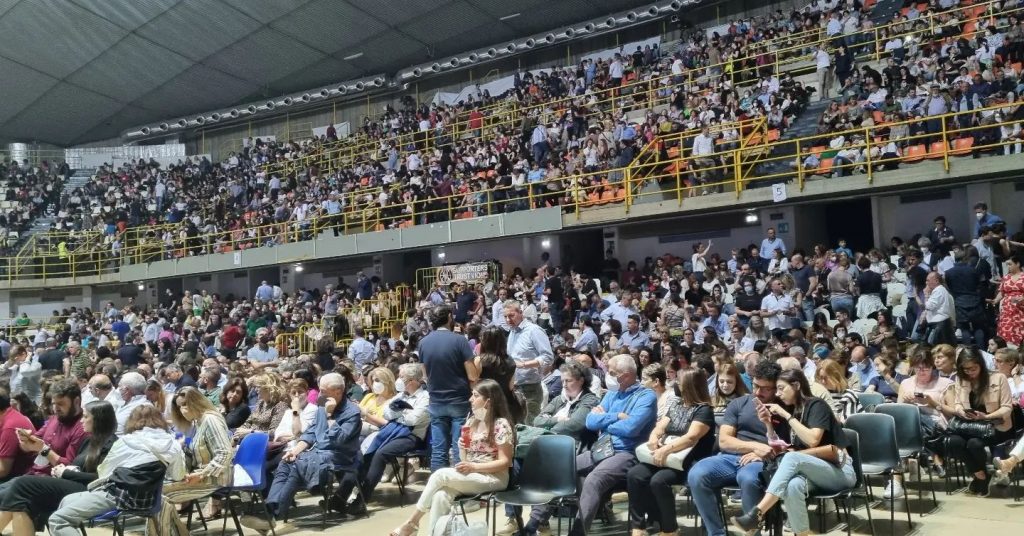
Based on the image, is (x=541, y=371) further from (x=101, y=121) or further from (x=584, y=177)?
(x=101, y=121)

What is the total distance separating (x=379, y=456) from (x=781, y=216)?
10.7 m

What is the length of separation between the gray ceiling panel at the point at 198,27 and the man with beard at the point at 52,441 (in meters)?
19.8

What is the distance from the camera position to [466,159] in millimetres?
21141

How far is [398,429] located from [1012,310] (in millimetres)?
7372

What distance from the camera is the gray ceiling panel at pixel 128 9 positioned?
24078 mm

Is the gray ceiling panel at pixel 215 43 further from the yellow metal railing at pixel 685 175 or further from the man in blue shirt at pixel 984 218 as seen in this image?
the man in blue shirt at pixel 984 218

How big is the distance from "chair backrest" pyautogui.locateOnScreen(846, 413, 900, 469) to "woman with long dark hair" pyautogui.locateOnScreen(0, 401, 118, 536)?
17.3 ft

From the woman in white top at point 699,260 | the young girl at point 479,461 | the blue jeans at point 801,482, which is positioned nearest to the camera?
the blue jeans at point 801,482

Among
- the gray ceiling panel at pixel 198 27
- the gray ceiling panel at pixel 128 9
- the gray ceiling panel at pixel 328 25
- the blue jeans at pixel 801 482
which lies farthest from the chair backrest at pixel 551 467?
the gray ceiling panel at pixel 128 9

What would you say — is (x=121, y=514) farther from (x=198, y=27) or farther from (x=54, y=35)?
(x=54, y=35)

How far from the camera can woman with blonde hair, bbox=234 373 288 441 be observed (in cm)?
780

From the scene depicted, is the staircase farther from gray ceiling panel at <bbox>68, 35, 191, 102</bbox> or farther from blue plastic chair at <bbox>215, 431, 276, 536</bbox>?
blue plastic chair at <bbox>215, 431, 276, 536</bbox>

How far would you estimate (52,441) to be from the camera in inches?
260

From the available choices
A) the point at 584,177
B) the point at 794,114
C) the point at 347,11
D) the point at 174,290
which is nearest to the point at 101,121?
the point at 174,290
